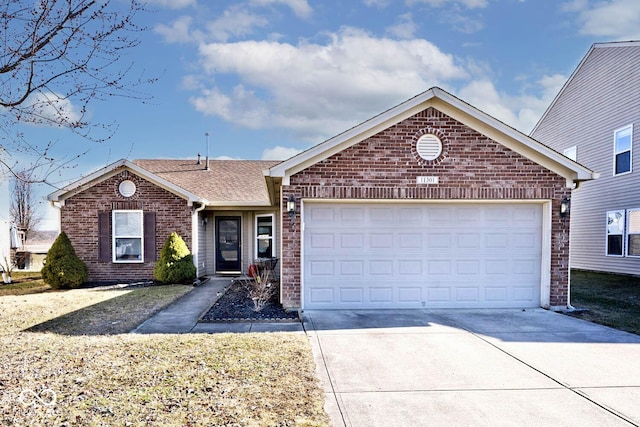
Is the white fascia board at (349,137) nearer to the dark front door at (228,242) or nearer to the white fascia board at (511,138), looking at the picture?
the white fascia board at (511,138)

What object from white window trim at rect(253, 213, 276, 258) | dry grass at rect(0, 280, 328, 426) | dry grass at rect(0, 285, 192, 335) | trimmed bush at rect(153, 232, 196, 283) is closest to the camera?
dry grass at rect(0, 280, 328, 426)

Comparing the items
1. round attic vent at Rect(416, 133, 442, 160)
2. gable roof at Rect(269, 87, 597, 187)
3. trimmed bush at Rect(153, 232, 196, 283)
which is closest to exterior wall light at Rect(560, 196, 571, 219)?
gable roof at Rect(269, 87, 597, 187)

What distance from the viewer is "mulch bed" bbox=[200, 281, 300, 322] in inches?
296

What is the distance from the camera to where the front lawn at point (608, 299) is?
7.69 meters

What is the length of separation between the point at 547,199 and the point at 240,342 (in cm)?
693

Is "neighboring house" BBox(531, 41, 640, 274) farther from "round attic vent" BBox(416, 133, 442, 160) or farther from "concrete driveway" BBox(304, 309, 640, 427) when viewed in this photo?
"round attic vent" BBox(416, 133, 442, 160)

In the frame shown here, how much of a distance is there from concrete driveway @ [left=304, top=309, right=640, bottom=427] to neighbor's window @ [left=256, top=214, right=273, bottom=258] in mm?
7026

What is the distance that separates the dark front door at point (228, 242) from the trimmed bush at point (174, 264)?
2.46m

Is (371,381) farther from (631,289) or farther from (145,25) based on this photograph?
(631,289)

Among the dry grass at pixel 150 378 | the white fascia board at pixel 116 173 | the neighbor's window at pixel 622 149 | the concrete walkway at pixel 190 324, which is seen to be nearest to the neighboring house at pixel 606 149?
the neighbor's window at pixel 622 149

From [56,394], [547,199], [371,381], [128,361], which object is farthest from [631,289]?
[56,394]

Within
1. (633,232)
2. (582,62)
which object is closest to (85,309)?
(633,232)

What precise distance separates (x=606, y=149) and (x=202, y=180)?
Result: 15.4 metres

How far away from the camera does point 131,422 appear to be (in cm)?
353
